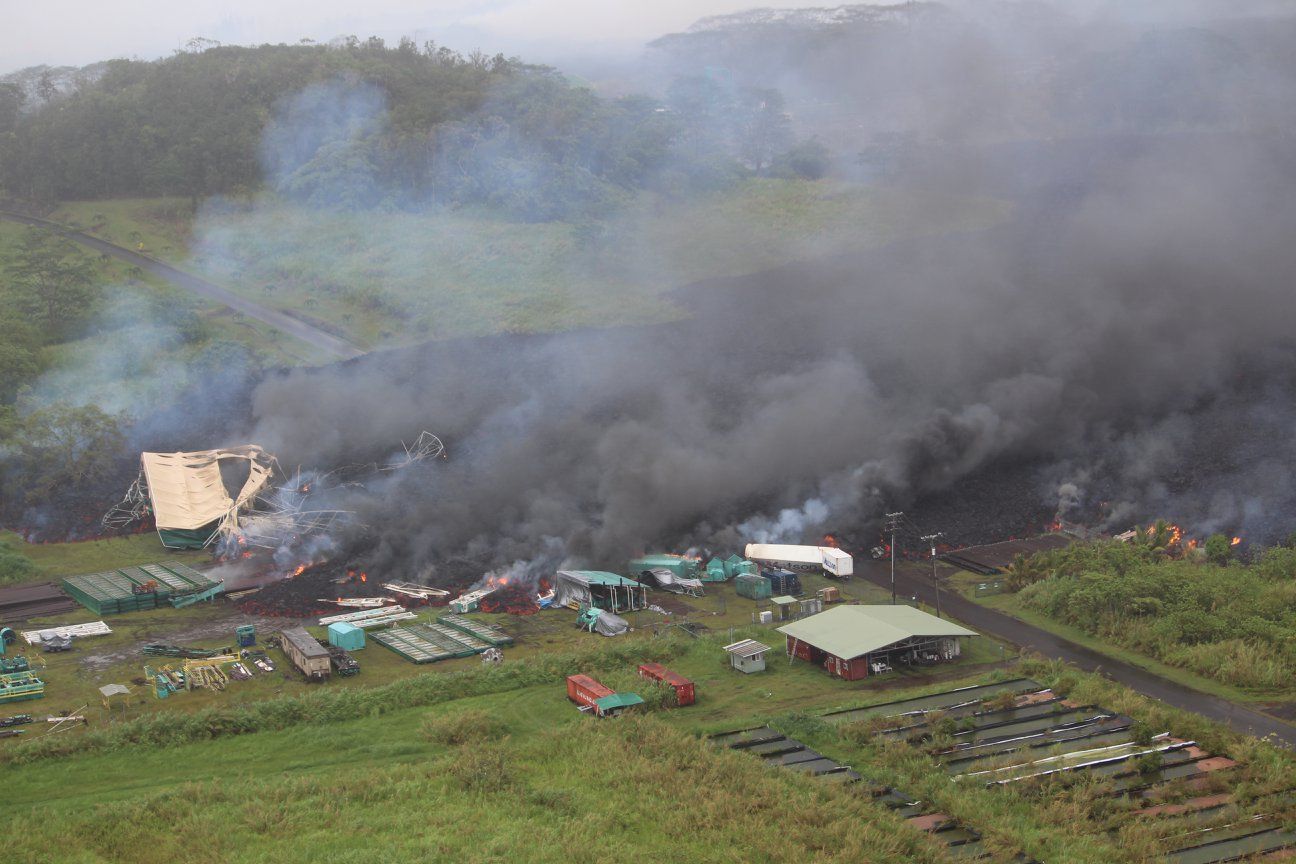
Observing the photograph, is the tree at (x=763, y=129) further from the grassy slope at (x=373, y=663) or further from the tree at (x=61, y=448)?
the grassy slope at (x=373, y=663)

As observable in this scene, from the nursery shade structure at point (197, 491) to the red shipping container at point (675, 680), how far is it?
13022 millimetres

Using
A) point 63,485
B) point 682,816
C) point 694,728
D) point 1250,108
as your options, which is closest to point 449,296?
point 63,485

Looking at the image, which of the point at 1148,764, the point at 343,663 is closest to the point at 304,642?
the point at 343,663

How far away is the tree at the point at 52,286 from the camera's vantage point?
43.2 m

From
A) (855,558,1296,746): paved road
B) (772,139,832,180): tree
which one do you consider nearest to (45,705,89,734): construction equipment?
(855,558,1296,746): paved road

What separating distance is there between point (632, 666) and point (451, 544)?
7603mm

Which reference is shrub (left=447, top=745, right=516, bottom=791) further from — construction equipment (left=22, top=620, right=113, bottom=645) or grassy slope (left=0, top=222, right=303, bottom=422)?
grassy slope (left=0, top=222, right=303, bottom=422)

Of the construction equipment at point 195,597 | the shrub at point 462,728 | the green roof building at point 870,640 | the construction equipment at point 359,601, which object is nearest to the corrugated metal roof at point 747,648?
the green roof building at point 870,640

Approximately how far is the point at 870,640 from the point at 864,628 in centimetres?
56

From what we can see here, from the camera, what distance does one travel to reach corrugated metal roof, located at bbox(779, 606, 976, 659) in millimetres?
20719

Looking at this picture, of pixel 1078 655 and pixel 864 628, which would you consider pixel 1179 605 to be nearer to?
pixel 1078 655

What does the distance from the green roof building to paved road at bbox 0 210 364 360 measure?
25305mm

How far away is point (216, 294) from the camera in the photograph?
4716cm

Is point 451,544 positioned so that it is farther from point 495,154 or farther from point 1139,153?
point 1139,153
